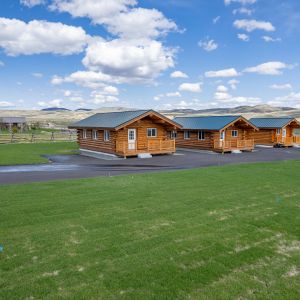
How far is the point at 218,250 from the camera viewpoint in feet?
20.2

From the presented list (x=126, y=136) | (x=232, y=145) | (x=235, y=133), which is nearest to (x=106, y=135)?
(x=126, y=136)

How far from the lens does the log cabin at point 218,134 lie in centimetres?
2888

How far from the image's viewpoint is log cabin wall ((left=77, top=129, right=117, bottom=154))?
24.8 metres

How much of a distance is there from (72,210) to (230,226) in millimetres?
4139

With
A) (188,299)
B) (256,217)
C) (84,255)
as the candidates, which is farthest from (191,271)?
(256,217)

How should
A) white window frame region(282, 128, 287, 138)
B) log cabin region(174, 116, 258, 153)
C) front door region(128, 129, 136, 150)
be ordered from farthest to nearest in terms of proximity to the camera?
white window frame region(282, 128, 287, 138) < log cabin region(174, 116, 258, 153) < front door region(128, 129, 136, 150)

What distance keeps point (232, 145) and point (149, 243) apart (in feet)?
79.9

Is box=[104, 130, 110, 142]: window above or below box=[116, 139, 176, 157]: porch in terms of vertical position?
above

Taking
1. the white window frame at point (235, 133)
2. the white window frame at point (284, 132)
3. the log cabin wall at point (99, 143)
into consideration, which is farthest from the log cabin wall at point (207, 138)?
the log cabin wall at point (99, 143)

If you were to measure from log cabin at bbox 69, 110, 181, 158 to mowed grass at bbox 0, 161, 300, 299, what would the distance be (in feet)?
43.2

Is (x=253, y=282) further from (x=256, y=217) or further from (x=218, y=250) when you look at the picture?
(x=256, y=217)

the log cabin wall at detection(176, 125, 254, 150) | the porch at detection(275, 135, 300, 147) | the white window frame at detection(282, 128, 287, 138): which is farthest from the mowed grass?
the white window frame at detection(282, 128, 287, 138)

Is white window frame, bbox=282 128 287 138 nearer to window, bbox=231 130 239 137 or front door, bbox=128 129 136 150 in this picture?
window, bbox=231 130 239 137

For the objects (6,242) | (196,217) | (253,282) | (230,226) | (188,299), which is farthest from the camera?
(196,217)
